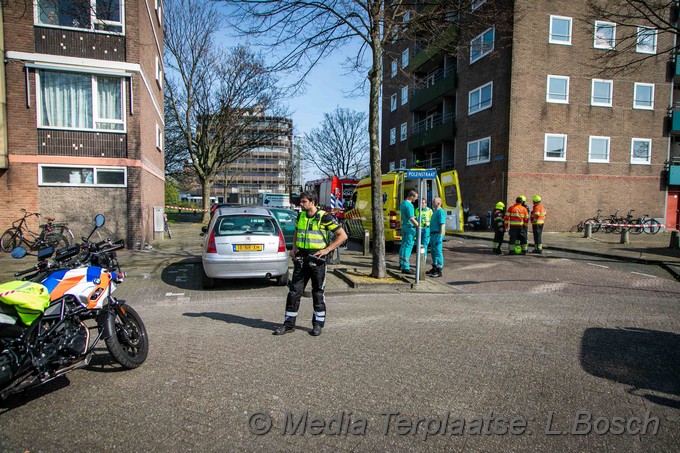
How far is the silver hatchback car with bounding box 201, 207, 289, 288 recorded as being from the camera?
755cm

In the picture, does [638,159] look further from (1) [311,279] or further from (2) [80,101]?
(2) [80,101]

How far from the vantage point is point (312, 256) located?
4922 mm

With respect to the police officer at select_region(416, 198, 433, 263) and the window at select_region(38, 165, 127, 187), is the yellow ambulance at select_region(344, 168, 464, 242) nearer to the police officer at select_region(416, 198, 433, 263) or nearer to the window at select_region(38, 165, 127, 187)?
the police officer at select_region(416, 198, 433, 263)

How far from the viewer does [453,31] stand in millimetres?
9516

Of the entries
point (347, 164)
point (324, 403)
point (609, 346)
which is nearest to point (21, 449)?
point (324, 403)

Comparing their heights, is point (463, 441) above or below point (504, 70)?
below

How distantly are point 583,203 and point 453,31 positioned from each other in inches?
675

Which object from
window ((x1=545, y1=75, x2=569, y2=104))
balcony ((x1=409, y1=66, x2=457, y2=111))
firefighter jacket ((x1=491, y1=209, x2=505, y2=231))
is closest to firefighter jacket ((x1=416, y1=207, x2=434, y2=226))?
firefighter jacket ((x1=491, y1=209, x2=505, y2=231))

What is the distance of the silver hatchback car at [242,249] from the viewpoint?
7555mm

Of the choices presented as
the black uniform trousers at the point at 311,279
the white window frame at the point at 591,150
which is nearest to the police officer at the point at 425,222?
the black uniform trousers at the point at 311,279

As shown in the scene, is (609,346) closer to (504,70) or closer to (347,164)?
(504,70)

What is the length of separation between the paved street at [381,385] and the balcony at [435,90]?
2321 centimetres

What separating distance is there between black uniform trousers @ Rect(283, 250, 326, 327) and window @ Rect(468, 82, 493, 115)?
21.7 m

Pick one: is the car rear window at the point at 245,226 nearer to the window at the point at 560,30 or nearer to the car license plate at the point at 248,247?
the car license plate at the point at 248,247
